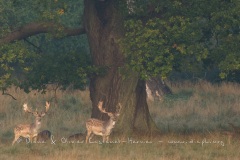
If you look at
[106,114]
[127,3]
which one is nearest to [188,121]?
[106,114]

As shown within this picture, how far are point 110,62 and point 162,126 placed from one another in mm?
4867

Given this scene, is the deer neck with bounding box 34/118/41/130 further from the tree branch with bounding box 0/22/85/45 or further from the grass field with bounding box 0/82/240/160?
the tree branch with bounding box 0/22/85/45

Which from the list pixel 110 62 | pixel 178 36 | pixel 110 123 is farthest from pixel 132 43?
pixel 110 123

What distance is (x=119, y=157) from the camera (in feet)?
66.0

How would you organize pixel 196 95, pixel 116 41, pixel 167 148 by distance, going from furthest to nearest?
pixel 196 95 → pixel 116 41 → pixel 167 148

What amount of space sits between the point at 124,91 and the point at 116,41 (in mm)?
1484

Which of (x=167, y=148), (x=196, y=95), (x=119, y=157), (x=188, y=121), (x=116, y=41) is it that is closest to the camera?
(x=119, y=157)

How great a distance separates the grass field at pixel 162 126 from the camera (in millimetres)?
20766

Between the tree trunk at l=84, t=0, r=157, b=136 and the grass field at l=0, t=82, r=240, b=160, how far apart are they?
982mm

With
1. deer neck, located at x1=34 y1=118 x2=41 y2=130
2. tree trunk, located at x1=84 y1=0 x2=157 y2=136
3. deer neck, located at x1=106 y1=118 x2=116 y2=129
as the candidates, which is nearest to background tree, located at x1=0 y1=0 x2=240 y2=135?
tree trunk, located at x1=84 y1=0 x2=157 y2=136

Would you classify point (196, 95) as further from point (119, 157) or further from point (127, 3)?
point (119, 157)

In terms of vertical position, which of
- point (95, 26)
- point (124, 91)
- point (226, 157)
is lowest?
point (226, 157)

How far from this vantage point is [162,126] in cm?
2800

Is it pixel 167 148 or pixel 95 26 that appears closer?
pixel 167 148
